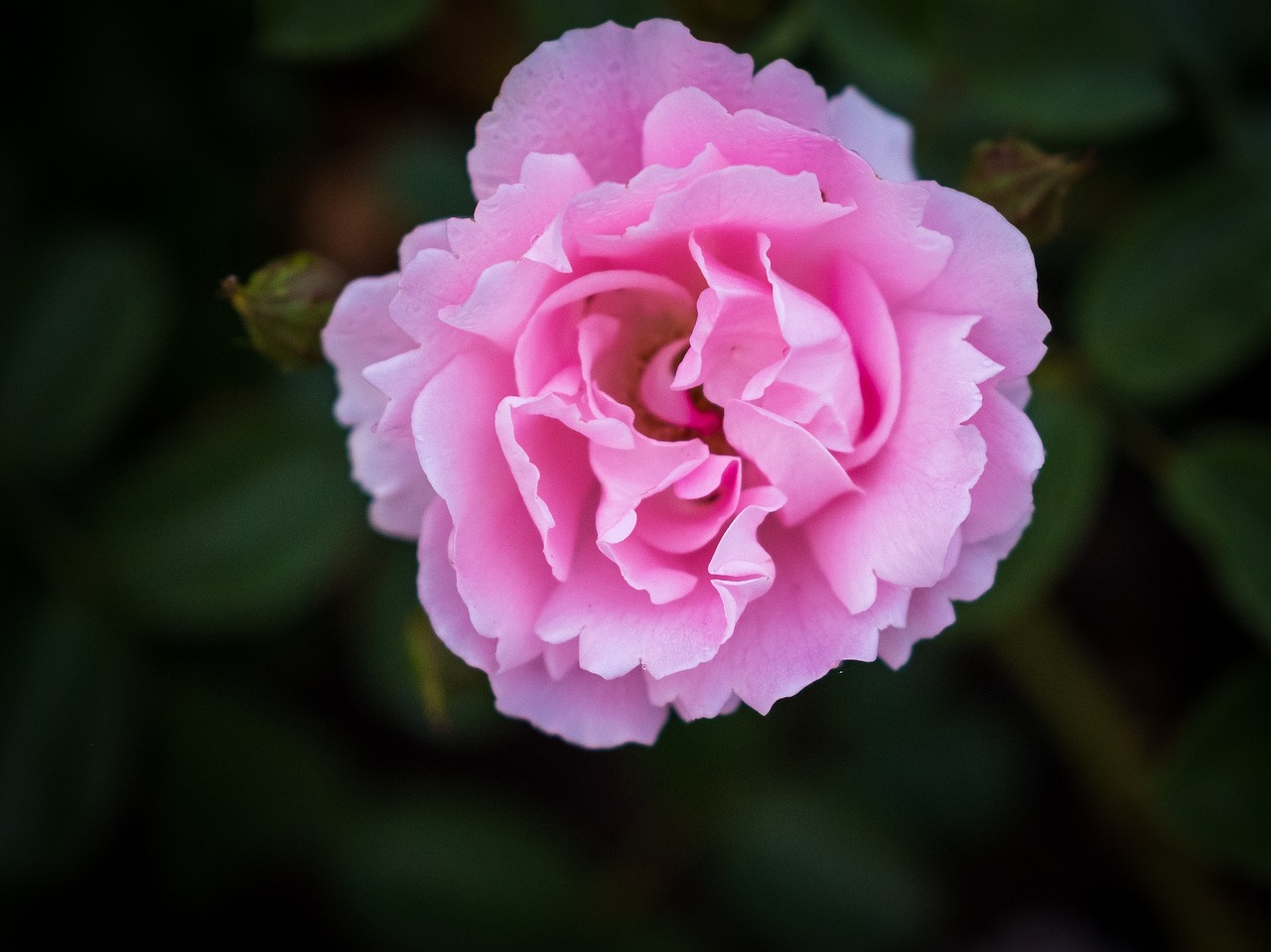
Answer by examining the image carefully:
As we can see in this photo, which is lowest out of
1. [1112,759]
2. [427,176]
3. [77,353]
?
[1112,759]

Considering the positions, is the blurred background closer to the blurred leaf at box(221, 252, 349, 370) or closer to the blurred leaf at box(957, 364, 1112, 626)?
the blurred leaf at box(957, 364, 1112, 626)

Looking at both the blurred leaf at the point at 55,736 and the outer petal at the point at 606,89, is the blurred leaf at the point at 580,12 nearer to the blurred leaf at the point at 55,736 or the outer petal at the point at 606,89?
the outer petal at the point at 606,89

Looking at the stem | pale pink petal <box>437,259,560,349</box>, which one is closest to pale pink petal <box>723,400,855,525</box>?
pale pink petal <box>437,259,560,349</box>

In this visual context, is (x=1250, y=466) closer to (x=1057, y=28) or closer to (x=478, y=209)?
(x=1057, y=28)

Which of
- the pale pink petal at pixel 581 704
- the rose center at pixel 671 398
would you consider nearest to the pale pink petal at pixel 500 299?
the rose center at pixel 671 398

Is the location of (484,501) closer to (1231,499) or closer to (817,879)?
(1231,499)

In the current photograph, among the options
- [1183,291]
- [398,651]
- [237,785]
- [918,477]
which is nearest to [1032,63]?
[1183,291]

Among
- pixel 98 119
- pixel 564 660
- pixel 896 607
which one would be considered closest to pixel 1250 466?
pixel 896 607
